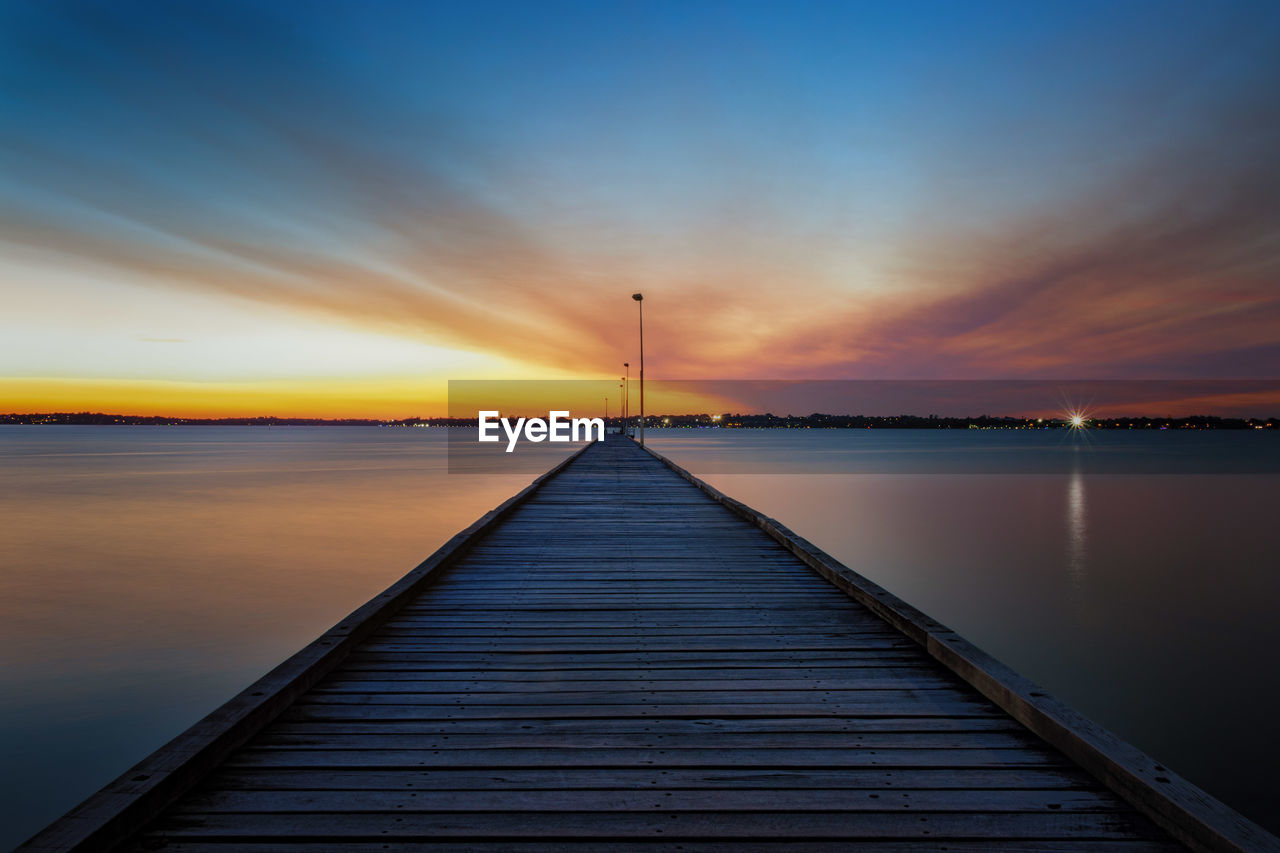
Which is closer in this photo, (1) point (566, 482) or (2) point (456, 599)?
(2) point (456, 599)

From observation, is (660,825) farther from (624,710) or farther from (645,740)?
(624,710)

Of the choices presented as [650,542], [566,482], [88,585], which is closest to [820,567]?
[650,542]

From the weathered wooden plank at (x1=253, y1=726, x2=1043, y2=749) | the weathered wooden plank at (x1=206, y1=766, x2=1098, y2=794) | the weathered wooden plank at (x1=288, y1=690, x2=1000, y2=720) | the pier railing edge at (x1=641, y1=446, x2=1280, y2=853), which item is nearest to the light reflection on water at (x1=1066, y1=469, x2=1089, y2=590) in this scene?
the pier railing edge at (x1=641, y1=446, x2=1280, y2=853)

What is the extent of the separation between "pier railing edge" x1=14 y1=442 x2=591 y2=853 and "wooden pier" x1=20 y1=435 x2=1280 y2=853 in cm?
1

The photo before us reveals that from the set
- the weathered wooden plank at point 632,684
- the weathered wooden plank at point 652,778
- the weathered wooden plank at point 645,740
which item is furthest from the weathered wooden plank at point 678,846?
the weathered wooden plank at point 632,684

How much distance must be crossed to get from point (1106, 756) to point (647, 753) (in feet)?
5.90

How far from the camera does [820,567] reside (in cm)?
627

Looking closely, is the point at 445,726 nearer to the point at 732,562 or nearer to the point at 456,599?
the point at 456,599

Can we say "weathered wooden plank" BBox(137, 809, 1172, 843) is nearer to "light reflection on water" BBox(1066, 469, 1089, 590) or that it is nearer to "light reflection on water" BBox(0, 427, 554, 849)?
"light reflection on water" BBox(0, 427, 554, 849)

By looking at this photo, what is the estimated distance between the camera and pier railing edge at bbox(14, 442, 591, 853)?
7.30 ft

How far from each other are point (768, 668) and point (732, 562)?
2971 millimetres

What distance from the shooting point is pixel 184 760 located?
2.62 meters

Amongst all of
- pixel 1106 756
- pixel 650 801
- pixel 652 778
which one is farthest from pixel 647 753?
pixel 1106 756

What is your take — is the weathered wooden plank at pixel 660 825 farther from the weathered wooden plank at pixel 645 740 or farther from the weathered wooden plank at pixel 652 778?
the weathered wooden plank at pixel 645 740
